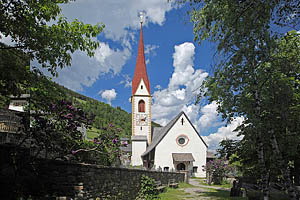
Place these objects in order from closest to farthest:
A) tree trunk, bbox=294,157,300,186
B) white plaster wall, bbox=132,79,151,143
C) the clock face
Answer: tree trunk, bbox=294,157,300,186, white plaster wall, bbox=132,79,151,143, the clock face

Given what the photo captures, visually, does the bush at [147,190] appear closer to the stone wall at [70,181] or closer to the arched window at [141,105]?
the stone wall at [70,181]

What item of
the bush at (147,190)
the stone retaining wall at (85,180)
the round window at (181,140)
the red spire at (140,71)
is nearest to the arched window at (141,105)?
the red spire at (140,71)

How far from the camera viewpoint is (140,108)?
40.4m

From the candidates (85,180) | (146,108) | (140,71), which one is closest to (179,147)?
(146,108)

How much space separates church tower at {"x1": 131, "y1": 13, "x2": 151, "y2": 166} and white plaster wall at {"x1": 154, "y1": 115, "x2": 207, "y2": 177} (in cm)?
514

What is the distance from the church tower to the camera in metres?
37.8

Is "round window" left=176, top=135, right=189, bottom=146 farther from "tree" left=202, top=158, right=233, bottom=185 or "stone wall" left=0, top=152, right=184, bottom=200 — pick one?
"stone wall" left=0, top=152, right=184, bottom=200

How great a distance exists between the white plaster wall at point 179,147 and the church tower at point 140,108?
514 centimetres

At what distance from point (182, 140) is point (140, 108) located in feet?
32.1

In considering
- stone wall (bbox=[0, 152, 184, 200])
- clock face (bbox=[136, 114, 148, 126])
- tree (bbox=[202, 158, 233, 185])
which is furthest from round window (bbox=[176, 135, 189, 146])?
stone wall (bbox=[0, 152, 184, 200])

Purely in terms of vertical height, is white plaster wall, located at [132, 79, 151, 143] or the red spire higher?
the red spire

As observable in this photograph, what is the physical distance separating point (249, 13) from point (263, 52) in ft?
6.74

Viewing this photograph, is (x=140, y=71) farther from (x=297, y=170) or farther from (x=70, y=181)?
(x=70, y=181)

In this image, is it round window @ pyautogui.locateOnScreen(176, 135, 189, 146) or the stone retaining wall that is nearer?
the stone retaining wall
